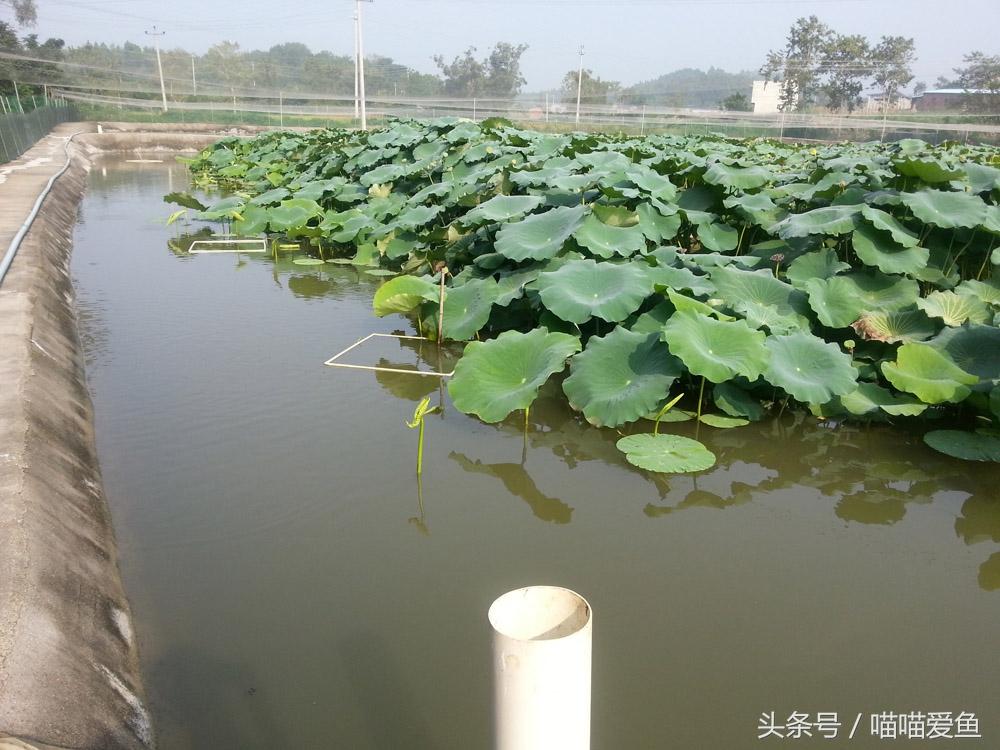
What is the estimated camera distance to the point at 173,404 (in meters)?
4.27

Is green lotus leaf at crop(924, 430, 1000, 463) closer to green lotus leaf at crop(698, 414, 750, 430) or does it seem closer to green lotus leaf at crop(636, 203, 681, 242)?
green lotus leaf at crop(698, 414, 750, 430)

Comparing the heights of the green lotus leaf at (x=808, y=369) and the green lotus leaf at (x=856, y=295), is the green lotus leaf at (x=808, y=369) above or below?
below

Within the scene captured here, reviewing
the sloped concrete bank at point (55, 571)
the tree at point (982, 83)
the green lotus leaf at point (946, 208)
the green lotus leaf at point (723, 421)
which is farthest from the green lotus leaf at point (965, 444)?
the tree at point (982, 83)

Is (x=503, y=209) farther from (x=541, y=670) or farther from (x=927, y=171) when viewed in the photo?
(x=541, y=670)

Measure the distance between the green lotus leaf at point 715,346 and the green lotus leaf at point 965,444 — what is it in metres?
0.92

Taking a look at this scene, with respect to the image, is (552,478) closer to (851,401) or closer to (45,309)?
(851,401)

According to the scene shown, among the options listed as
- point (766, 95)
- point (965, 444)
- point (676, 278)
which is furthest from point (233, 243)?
point (766, 95)

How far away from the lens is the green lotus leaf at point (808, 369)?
12.2ft

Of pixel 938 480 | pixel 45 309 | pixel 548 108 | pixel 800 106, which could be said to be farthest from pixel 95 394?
pixel 800 106

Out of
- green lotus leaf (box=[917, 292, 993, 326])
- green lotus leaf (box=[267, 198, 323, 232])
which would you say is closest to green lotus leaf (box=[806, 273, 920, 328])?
green lotus leaf (box=[917, 292, 993, 326])

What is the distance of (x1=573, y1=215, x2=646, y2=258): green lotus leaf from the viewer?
5086mm

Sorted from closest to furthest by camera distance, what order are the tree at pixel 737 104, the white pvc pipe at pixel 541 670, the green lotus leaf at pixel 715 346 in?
the white pvc pipe at pixel 541 670 → the green lotus leaf at pixel 715 346 → the tree at pixel 737 104

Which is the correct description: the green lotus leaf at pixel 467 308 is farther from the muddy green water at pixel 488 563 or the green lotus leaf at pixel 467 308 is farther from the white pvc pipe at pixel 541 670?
the white pvc pipe at pixel 541 670

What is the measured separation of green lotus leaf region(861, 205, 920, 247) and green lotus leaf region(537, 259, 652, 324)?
147cm
